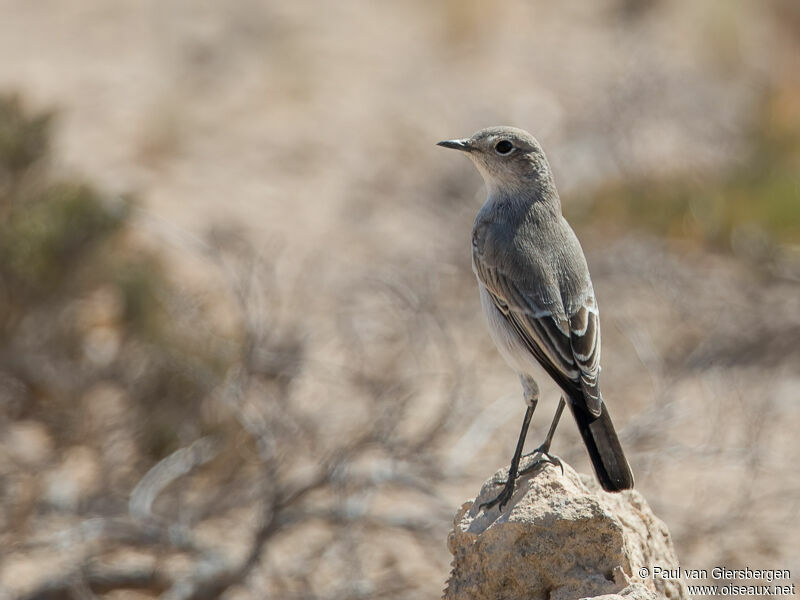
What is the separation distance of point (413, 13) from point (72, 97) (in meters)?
6.20

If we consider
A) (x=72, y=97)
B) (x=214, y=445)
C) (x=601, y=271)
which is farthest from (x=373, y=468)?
(x=72, y=97)

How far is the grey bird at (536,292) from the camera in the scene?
4.46 m

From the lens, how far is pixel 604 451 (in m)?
4.31

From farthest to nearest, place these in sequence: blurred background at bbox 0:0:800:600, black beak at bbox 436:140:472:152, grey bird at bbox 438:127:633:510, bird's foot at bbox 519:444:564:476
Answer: blurred background at bbox 0:0:800:600 → black beak at bbox 436:140:472:152 → bird's foot at bbox 519:444:564:476 → grey bird at bbox 438:127:633:510

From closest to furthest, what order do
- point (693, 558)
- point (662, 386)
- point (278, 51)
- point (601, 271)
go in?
point (693, 558)
point (662, 386)
point (601, 271)
point (278, 51)

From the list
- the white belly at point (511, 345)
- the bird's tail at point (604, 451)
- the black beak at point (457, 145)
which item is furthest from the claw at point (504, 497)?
the black beak at point (457, 145)

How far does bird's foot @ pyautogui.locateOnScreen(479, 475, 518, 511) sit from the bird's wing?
17.2 inches

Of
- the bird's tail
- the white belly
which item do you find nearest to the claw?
the bird's tail

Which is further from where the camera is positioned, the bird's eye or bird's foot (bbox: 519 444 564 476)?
the bird's eye

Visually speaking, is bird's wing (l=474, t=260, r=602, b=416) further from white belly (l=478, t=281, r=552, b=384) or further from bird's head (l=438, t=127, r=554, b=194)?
bird's head (l=438, t=127, r=554, b=194)

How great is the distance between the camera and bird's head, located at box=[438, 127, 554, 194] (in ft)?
17.0

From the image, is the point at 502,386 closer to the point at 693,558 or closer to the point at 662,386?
the point at 662,386

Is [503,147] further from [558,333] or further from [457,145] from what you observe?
[558,333]

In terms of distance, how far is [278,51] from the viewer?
1681 centimetres
